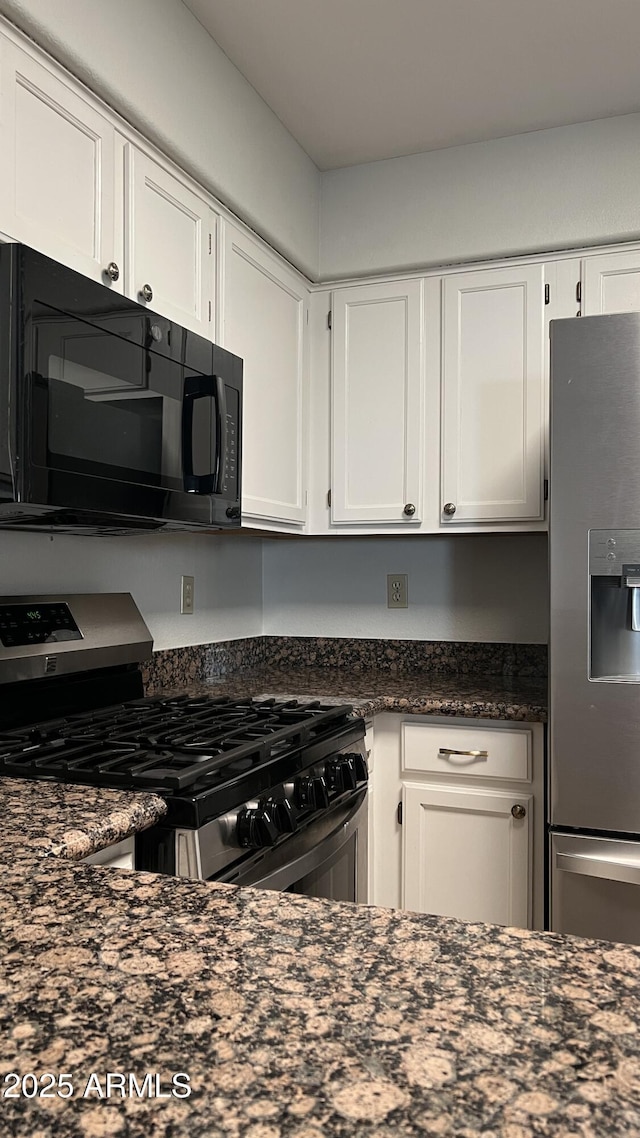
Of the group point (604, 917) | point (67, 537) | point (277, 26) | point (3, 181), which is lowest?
point (604, 917)

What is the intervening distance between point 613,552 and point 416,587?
103 centimetres

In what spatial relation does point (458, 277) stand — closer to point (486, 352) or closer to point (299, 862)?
point (486, 352)

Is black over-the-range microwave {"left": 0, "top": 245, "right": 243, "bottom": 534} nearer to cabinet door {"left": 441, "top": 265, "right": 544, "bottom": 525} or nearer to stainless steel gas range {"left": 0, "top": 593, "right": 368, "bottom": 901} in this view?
→ stainless steel gas range {"left": 0, "top": 593, "right": 368, "bottom": 901}

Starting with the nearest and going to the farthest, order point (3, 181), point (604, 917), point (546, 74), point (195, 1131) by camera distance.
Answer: point (195, 1131)
point (3, 181)
point (604, 917)
point (546, 74)

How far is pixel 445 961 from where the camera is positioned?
2.29 feet

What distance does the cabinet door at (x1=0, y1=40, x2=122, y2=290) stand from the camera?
57.7 inches

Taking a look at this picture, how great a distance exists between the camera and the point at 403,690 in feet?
Answer: 8.25

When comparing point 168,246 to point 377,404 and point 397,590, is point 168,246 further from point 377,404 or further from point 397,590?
point 397,590

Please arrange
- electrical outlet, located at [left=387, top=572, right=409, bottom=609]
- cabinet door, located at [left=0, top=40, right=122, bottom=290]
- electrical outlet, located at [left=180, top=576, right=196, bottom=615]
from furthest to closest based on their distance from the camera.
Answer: electrical outlet, located at [left=387, top=572, right=409, bottom=609] < electrical outlet, located at [left=180, top=576, right=196, bottom=615] < cabinet door, located at [left=0, top=40, right=122, bottom=290]

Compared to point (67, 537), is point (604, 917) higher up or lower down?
lower down

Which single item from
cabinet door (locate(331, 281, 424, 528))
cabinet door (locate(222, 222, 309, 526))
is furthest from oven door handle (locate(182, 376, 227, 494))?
cabinet door (locate(331, 281, 424, 528))

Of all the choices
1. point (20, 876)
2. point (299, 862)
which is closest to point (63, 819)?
point (20, 876)

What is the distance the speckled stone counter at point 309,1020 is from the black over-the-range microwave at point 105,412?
80cm

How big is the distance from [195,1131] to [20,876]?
19.4 inches
